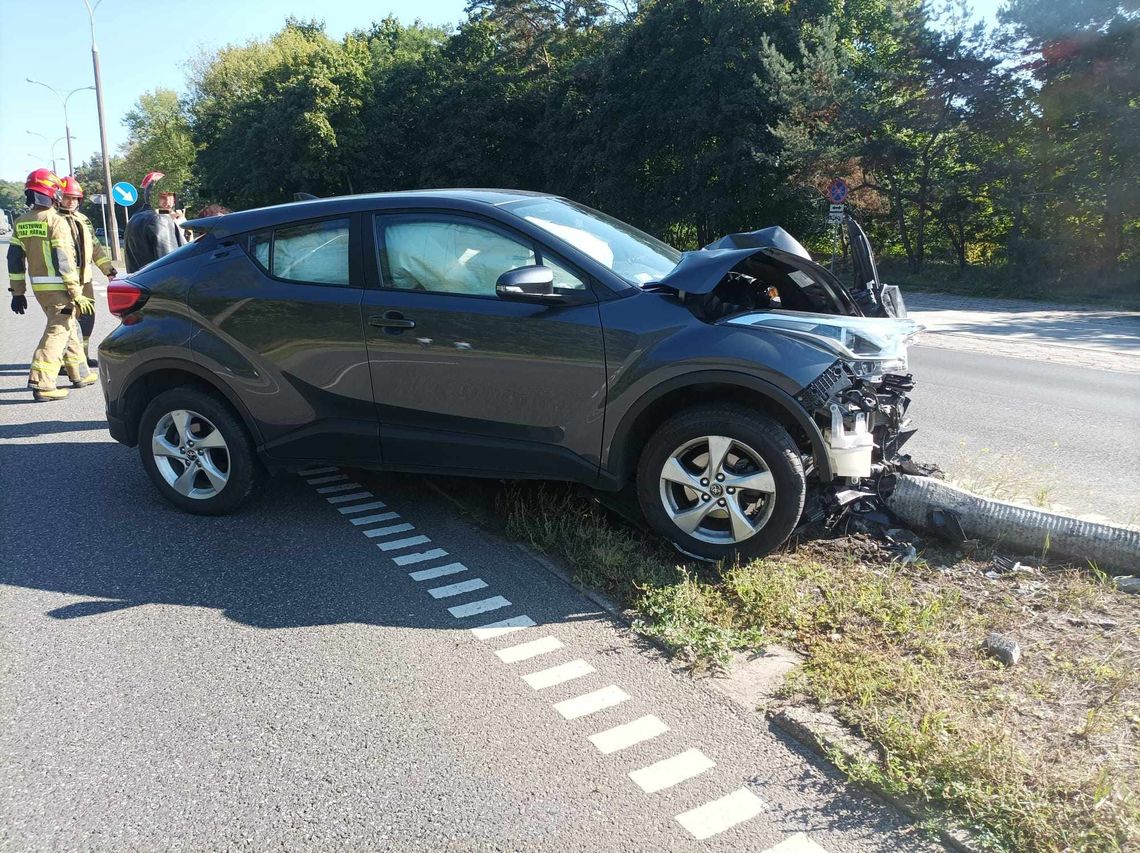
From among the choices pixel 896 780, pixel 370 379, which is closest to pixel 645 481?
pixel 370 379

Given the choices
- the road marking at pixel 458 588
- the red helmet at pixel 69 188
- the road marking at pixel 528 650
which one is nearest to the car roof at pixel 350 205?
the road marking at pixel 458 588

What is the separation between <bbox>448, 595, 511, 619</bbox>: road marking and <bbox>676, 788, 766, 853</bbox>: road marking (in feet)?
5.08

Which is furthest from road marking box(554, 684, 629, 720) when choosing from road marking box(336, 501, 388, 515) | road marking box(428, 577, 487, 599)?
road marking box(336, 501, 388, 515)

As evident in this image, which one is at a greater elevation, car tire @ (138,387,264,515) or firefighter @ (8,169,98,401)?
firefighter @ (8,169,98,401)

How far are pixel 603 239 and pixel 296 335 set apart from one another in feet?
5.72

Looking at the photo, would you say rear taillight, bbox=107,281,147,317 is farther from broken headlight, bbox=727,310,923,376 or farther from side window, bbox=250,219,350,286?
broken headlight, bbox=727,310,923,376

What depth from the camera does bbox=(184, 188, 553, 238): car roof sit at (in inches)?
181

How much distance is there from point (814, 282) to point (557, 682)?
2606mm

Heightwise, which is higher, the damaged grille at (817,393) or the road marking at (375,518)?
the damaged grille at (817,393)

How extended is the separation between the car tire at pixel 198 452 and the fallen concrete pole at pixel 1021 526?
3.62 meters

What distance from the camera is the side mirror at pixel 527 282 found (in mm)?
4000

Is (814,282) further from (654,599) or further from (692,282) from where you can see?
(654,599)

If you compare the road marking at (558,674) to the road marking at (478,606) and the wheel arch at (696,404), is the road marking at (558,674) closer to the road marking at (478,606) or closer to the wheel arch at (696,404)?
the road marking at (478,606)

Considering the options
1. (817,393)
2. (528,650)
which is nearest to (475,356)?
(528,650)
